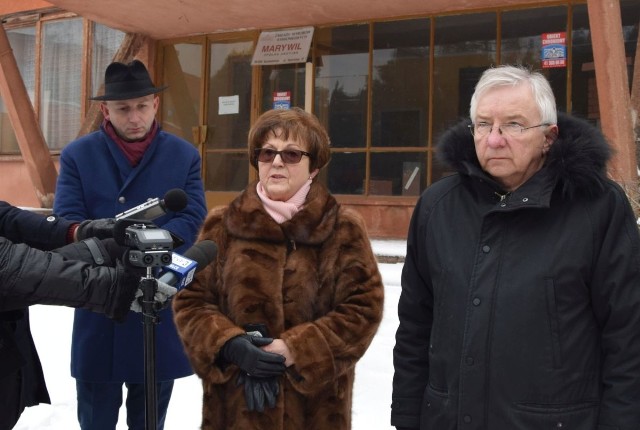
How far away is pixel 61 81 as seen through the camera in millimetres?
12414

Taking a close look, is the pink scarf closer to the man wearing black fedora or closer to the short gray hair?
the man wearing black fedora

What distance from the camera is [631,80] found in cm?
827

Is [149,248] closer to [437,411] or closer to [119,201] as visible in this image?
[437,411]

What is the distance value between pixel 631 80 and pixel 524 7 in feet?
5.04

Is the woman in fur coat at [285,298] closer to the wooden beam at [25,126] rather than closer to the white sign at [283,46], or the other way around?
the white sign at [283,46]

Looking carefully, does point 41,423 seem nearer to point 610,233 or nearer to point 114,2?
point 610,233

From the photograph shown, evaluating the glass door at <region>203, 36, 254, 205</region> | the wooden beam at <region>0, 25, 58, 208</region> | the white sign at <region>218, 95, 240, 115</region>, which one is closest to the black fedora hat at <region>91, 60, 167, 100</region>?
the glass door at <region>203, 36, 254, 205</region>

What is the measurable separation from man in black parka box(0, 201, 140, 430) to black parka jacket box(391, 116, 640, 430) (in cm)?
94

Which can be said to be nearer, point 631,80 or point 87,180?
point 87,180

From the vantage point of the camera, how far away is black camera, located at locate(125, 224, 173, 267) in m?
1.70

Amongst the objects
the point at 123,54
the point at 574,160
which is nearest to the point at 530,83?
the point at 574,160

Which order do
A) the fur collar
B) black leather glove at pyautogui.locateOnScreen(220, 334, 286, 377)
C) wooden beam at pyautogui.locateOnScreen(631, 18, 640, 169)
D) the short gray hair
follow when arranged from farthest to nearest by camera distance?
wooden beam at pyautogui.locateOnScreen(631, 18, 640, 169) < black leather glove at pyautogui.locateOnScreen(220, 334, 286, 377) < the short gray hair < the fur collar

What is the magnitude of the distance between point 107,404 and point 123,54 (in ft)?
27.8

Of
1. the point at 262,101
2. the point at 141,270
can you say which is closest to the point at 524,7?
the point at 262,101
